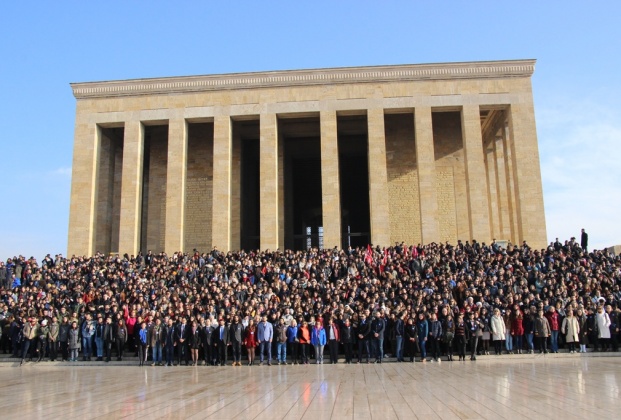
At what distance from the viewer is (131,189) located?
30391 mm

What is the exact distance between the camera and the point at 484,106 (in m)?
30.4

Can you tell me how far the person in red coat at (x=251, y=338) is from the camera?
1661 centimetres

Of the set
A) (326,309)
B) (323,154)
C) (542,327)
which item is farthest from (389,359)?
(323,154)

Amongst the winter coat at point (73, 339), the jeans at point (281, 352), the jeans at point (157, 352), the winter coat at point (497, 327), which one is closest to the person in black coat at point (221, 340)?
the jeans at point (281, 352)

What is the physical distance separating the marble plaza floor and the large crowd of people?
2.67 meters

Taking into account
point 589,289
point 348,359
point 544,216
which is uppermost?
point 544,216

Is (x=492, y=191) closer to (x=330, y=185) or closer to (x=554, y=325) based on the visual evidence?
(x=330, y=185)

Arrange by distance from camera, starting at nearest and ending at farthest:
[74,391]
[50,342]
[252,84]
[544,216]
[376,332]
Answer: [74,391], [376,332], [50,342], [544,216], [252,84]

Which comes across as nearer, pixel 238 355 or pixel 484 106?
pixel 238 355

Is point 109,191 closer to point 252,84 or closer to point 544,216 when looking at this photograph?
point 252,84

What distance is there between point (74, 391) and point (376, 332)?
347 inches

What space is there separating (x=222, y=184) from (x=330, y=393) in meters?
21.8

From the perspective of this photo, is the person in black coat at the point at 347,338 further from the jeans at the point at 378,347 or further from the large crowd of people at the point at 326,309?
the jeans at the point at 378,347

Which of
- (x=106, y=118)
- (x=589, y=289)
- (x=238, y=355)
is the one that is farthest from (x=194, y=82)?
(x=589, y=289)
